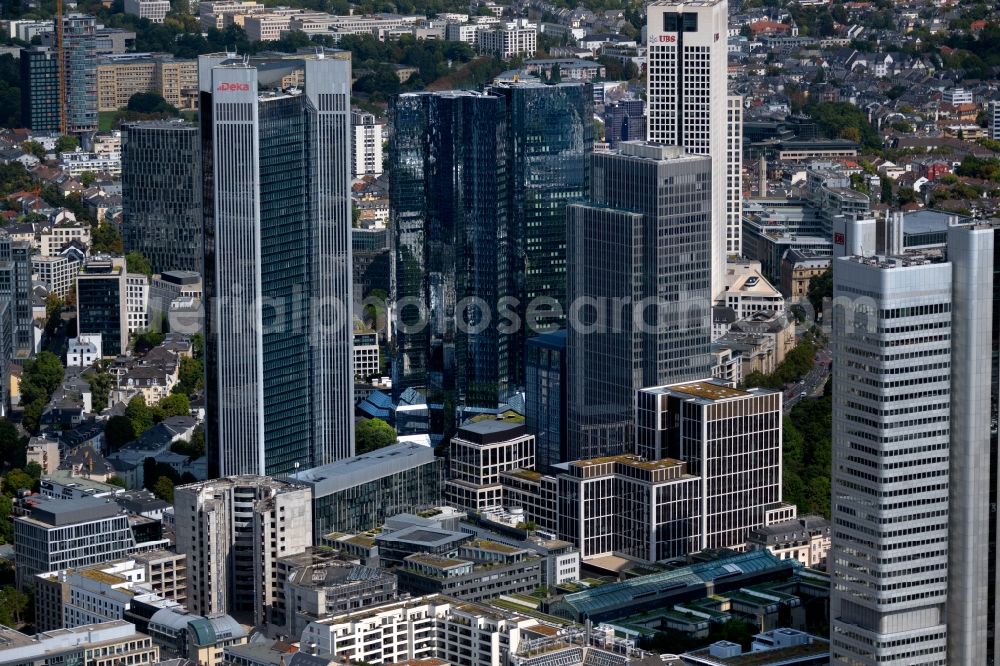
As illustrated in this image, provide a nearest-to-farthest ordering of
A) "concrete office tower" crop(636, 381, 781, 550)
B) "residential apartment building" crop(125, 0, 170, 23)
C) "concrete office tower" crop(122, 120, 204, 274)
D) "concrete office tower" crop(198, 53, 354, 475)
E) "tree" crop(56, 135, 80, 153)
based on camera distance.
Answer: "concrete office tower" crop(636, 381, 781, 550)
"concrete office tower" crop(198, 53, 354, 475)
"concrete office tower" crop(122, 120, 204, 274)
"tree" crop(56, 135, 80, 153)
"residential apartment building" crop(125, 0, 170, 23)

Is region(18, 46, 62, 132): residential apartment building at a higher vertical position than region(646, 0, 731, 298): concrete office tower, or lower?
lower

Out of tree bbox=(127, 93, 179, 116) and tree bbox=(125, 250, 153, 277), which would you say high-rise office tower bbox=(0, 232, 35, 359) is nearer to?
tree bbox=(125, 250, 153, 277)

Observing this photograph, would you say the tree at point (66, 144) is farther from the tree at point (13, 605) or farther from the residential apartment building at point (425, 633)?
the residential apartment building at point (425, 633)

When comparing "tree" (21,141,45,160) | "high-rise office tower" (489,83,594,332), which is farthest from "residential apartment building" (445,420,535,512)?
"tree" (21,141,45,160)

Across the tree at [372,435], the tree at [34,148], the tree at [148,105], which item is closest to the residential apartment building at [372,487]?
the tree at [372,435]

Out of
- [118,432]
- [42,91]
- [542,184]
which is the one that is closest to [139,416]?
[118,432]

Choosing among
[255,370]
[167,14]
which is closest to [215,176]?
[255,370]
